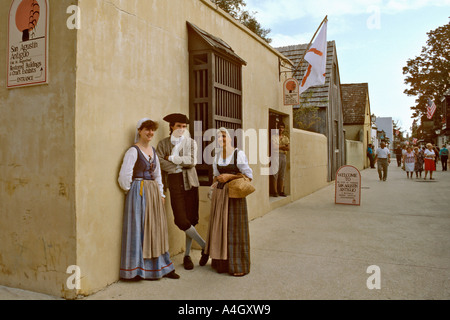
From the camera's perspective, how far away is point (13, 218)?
4031mm

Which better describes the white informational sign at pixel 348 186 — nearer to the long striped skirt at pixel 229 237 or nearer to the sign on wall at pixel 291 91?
the sign on wall at pixel 291 91

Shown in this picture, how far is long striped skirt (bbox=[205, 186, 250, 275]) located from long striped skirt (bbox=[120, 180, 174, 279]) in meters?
0.72

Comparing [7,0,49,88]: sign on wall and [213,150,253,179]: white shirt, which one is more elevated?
[7,0,49,88]: sign on wall

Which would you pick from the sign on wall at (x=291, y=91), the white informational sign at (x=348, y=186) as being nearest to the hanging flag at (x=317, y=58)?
the sign on wall at (x=291, y=91)

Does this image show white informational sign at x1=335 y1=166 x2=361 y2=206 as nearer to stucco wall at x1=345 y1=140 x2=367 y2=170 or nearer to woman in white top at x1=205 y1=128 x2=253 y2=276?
woman in white top at x1=205 y1=128 x2=253 y2=276

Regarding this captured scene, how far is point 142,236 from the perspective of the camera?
13.9ft

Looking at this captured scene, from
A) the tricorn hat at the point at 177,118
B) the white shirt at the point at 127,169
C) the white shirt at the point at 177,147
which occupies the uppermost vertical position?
the tricorn hat at the point at 177,118

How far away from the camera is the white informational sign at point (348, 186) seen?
382 inches

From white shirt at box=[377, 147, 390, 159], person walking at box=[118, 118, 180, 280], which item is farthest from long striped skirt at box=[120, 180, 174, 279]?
white shirt at box=[377, 147, 390, 159]

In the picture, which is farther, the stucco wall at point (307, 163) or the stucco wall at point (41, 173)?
the stucco wall at point (307, 163)

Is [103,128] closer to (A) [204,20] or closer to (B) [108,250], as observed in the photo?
(B) [108,250]

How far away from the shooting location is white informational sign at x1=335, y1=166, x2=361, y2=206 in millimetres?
9703

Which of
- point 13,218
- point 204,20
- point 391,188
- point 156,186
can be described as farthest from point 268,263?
point 391,188

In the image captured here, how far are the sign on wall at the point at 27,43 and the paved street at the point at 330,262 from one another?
7.53 feet
